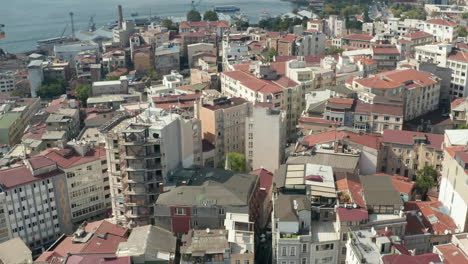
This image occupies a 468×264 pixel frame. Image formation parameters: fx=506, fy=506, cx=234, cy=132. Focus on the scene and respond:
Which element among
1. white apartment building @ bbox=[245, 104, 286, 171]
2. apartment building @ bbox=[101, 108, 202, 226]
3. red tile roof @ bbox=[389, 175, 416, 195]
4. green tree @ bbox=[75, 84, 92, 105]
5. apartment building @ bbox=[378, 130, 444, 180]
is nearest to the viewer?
apartment building @ bbox=[101, 108, 202, 226]

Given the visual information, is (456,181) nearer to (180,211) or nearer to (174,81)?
(180,211)

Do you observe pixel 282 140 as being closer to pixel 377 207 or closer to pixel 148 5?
pixel 377 207

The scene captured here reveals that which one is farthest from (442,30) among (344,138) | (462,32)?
(344,138)

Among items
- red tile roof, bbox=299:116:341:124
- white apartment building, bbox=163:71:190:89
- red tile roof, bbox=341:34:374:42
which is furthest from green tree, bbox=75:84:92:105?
red tile roof, bbox=341:34:374:42

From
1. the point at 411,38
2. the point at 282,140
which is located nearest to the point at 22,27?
the point at 411,38

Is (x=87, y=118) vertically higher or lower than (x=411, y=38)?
lower

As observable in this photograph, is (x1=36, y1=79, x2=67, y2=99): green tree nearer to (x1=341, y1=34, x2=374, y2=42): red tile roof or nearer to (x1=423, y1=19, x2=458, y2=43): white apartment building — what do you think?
(x1=341, y1=34, x2=374, y2=42): red tile roof
